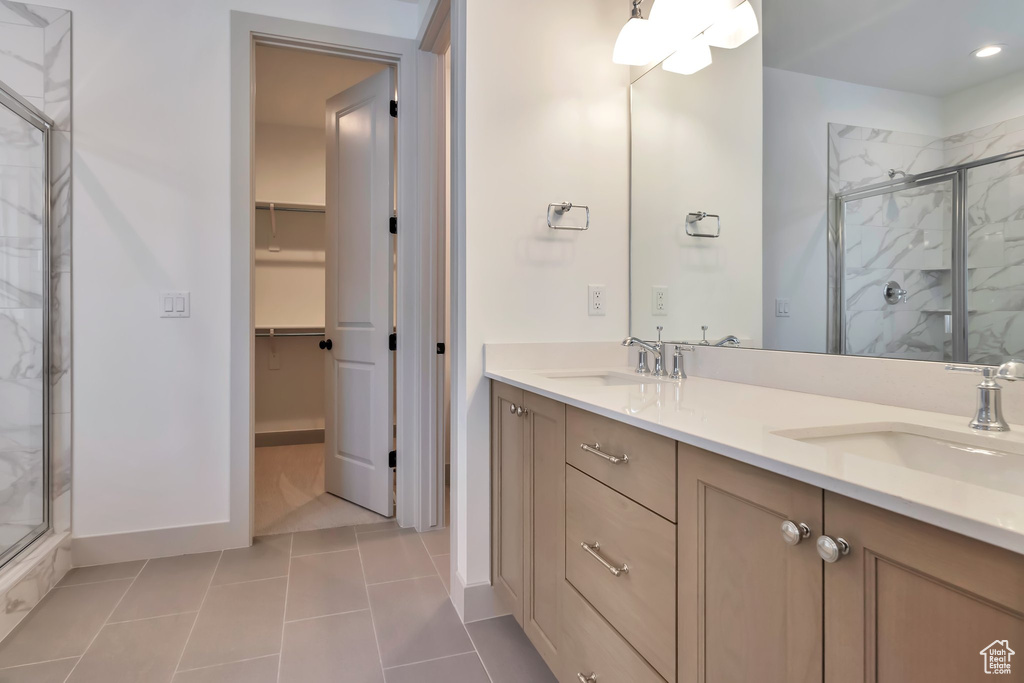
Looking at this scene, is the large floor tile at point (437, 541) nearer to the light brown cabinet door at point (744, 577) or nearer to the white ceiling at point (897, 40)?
the light brown cabinet door at point (744, 577)

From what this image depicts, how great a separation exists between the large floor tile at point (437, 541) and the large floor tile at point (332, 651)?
54 centimetres

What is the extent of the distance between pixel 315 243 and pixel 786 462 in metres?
4.39

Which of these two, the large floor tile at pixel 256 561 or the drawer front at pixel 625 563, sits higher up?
the drawer front at pixel 625 563

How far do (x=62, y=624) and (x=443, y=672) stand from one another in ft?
4.22

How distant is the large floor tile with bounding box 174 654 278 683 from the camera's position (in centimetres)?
148

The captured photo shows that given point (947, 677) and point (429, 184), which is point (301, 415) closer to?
point (429, 184)

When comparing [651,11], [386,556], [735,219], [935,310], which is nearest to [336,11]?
[651,11]

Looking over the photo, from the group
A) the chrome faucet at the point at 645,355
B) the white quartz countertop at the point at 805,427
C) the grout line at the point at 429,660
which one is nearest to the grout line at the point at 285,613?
the grout line at the point at 429,660

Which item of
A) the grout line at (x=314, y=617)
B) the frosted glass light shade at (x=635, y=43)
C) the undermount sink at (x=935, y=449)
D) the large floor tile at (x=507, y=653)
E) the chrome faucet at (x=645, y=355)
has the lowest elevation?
the large floor tile at (x=507, y=653)

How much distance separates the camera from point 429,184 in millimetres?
2574

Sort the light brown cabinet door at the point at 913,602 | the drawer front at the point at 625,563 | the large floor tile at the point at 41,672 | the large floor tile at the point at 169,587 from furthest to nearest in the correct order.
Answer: the large floor tile at the point at 169,587
the large floor tile at the point at 41,672
the drawer front at the point at 625,563
the light brown cabinet door at the point at 913,602

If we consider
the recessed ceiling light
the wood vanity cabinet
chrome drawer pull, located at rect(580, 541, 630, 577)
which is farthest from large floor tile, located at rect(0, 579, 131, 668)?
the recessed ceiling light

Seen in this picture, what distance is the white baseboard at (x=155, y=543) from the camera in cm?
220

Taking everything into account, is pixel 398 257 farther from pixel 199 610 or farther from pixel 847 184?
pixel 847 184
